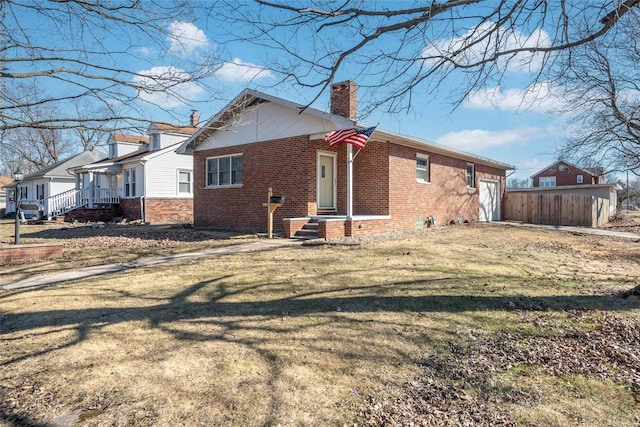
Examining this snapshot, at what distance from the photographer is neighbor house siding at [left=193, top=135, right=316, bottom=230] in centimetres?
1309

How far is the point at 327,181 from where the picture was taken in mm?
14391

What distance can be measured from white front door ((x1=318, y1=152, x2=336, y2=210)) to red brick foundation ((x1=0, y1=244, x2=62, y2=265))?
7.82 m

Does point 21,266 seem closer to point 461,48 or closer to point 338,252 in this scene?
point 338,252

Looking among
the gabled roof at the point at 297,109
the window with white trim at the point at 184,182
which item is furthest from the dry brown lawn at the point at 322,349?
the window with white trim at the point at 184,182

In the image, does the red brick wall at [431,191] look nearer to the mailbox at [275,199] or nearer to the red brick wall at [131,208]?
the mailbox at [275,199]

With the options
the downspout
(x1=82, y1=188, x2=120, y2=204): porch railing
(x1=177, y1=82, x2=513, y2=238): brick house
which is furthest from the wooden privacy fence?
(x1=82, y1=188, x2=120, y2=204): porch railing

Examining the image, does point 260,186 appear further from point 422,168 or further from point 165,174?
point 165,174

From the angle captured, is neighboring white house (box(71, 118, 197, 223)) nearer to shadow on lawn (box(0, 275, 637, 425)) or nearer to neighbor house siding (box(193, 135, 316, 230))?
neighbor house siding (box(193, 135, 316, 230))

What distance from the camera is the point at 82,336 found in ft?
13.1

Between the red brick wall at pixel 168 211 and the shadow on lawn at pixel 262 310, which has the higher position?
the red brick wall at pixel 168 211

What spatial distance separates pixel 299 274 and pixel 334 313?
196 cm

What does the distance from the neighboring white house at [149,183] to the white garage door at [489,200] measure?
16415 mm

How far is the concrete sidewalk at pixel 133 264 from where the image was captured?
6.41 metres

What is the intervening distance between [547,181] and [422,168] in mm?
42485
